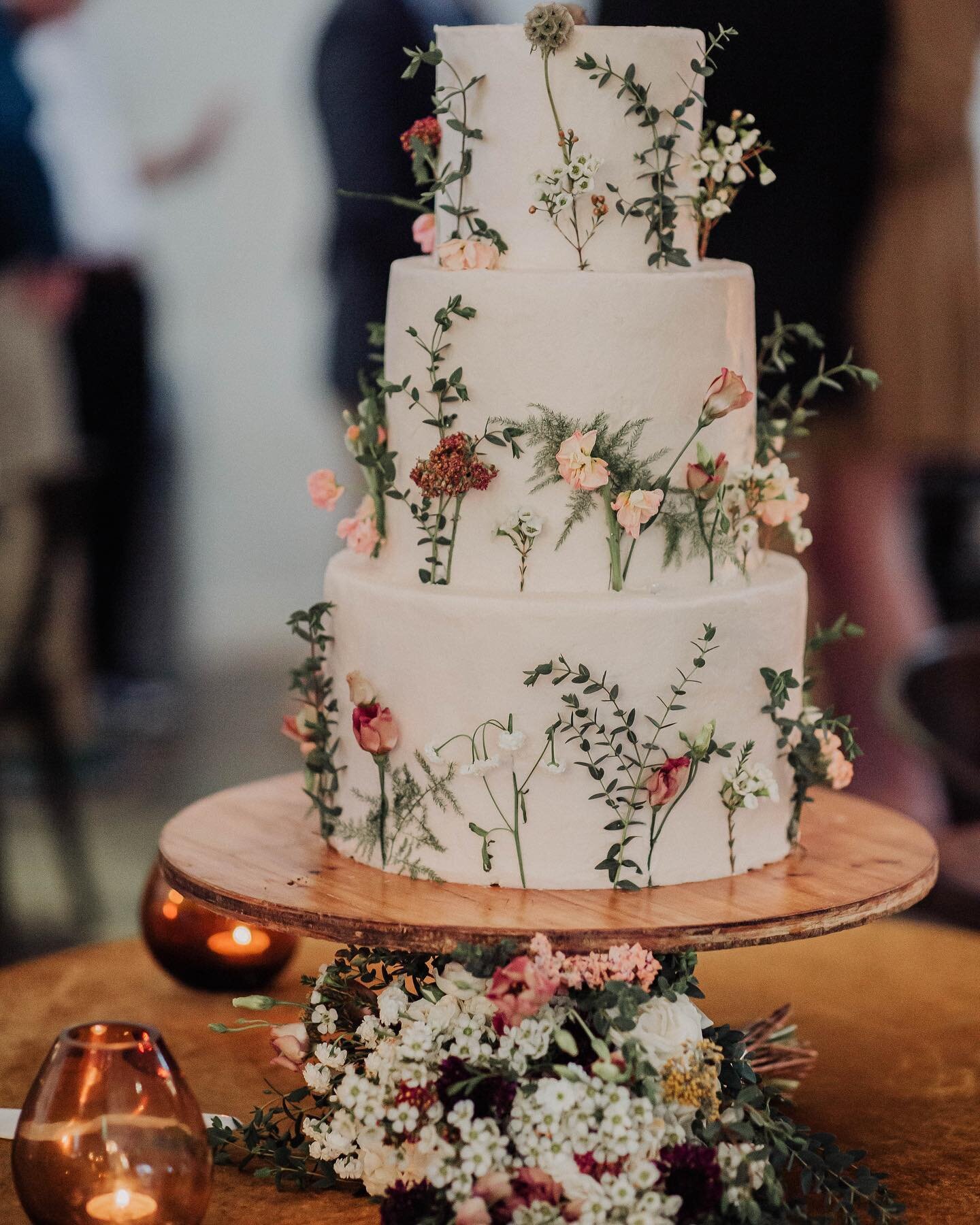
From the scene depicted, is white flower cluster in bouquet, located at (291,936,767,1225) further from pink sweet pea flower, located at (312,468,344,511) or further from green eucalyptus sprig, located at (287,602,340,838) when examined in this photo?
pink sweet pea flower, located at (312,468,344,511)

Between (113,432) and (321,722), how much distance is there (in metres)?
4.98

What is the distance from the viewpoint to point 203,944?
7.64ft

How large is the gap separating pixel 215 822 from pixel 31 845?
3438 mm

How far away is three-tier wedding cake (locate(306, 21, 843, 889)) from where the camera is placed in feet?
5.97

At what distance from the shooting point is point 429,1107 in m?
1.64

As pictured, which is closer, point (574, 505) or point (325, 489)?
point (574, 505)

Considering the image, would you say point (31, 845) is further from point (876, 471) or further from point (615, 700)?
point (615, 700)

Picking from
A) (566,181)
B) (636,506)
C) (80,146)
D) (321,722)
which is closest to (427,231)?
(566,181)

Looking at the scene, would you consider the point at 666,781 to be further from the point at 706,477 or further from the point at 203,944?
the point at 203,944

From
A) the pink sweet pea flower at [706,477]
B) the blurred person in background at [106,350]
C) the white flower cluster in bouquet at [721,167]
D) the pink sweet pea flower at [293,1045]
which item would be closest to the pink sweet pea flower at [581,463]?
the pink sweet pea flower at [706,477]

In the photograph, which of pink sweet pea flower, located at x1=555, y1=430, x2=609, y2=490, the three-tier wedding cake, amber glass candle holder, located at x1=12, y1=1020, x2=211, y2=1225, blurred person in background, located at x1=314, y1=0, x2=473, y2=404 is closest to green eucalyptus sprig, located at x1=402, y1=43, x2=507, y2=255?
the three-tier wedding cake

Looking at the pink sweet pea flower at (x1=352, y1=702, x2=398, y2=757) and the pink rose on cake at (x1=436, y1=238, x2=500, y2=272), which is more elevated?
the pink rose on cake at (x1=436, y1=238, x2=500, y2=272)

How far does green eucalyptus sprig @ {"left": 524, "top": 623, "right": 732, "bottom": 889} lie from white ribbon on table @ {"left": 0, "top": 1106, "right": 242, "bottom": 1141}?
1.64 ft

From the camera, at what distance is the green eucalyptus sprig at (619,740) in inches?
70.8
